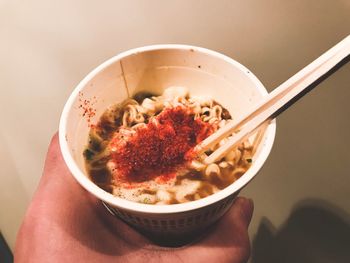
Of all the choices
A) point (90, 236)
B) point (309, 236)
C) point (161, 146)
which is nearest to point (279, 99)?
point (161, 146)

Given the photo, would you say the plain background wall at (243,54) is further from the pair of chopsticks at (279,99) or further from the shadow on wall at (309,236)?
the pair of chopsticks at (279,99)

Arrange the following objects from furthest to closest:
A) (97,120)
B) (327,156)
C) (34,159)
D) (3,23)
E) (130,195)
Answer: (34,159)
(3,23)
(327,156)
(97,120)
(130,195)

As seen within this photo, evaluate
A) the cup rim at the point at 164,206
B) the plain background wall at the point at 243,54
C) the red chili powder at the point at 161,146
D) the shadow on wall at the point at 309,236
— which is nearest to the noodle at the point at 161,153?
the red chili powder at the point at 161,146

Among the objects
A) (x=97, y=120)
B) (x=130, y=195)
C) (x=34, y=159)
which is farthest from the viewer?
(x=34, y=159)

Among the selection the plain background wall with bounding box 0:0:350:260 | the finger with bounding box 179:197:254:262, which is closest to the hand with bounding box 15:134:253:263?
the finger with bounding box 179:197:254:262

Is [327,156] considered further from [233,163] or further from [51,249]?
[51,249]

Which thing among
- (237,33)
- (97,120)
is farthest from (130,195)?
(237,33)

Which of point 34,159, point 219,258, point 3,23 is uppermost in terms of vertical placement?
point 3,23
